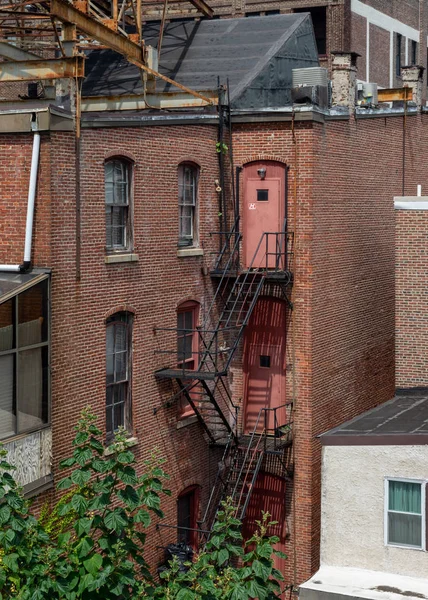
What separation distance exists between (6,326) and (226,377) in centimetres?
861

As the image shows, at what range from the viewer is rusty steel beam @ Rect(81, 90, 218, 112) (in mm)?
25984

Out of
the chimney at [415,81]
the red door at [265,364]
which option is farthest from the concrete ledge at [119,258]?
the chimney at [415,81]

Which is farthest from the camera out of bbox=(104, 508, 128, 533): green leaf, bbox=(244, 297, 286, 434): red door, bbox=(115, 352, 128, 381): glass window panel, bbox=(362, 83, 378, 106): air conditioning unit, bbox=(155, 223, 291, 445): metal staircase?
bbox=(362, 83, 378, 106): air conditioning unit

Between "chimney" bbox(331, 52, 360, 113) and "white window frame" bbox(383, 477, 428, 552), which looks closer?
"white window frame" bbox(383, 477, 428, 552)

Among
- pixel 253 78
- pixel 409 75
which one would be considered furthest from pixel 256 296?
pixel 409 75

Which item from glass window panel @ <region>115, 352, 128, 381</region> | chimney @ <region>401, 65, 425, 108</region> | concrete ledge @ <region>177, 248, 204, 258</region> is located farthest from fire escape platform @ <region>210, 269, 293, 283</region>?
chimney @ <region>401, 65, 425, 108</region>

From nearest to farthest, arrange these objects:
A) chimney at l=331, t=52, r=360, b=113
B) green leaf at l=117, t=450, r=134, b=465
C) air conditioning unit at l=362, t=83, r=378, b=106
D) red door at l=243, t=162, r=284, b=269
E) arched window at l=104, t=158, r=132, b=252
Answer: green leaf at l=117, t=450, r=134, b=465, arched window at l=104, t=158, r=132, b=252, red door at l=243, t=162, r=284, b=269, chimney at l=331, t=52, r=360, b=113, air conditioning unit at l=362, t=83, r=378, b=106

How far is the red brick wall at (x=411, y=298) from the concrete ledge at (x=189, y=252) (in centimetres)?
465

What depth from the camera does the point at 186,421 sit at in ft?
81.5

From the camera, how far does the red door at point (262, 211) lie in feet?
85.0

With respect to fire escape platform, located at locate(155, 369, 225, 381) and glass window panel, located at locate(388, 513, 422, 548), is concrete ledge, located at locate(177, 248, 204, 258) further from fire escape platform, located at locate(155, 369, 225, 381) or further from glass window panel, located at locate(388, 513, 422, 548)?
glass window panel, located at locate(388, 513, 422, 548)

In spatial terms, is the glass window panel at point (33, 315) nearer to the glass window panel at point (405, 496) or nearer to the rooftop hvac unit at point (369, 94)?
the glass window panel at point (405, 496)

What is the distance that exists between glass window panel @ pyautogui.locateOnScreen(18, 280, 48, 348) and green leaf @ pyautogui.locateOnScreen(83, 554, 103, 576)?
5.47m

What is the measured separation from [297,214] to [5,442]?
393 inches
